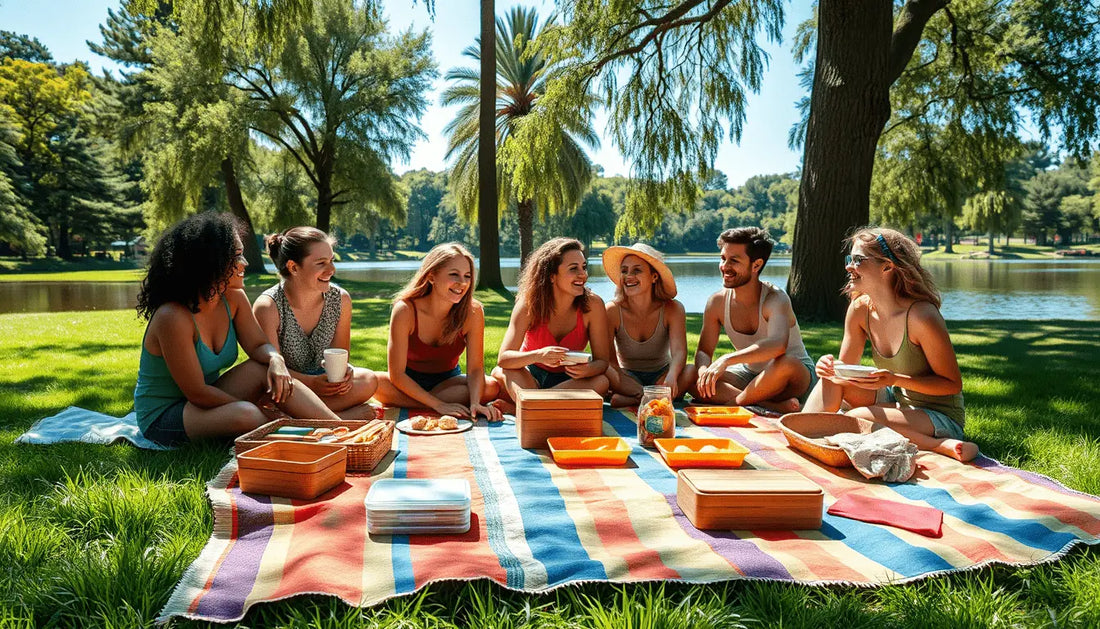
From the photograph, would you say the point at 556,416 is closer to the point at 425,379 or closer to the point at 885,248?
the point at 425,379

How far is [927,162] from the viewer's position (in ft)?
42.2

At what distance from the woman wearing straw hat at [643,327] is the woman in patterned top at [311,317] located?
5.98 feet

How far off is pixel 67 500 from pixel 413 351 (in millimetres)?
2293

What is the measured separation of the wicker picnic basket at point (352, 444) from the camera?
2.94 meters

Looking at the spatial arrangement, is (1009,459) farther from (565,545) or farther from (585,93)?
(585,93)

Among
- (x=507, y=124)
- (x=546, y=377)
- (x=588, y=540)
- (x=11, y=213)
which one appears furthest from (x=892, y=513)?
(x=11, y=213)

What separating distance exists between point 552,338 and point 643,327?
79cm

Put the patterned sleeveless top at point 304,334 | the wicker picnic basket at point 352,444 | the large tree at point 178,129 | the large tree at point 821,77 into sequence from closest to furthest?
the wicker picnic basket at point 352,444, the patterned sleeveless top at point 304,334, the large tree at point 821,77, the large tree at point 178,129

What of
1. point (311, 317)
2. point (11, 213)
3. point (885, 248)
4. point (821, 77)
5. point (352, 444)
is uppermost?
point (11, 213)

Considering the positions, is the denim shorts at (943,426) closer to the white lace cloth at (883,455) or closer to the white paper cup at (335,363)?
the white lace cloth at (883,455)

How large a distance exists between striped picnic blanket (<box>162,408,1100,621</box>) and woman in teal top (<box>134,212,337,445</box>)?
633mm

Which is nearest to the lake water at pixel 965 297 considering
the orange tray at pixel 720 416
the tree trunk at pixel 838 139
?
the tree trunk at pixel 838 139

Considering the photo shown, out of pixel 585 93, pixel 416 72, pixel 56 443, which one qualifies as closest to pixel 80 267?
pixel 416 72

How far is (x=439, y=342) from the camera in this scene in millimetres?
4660
